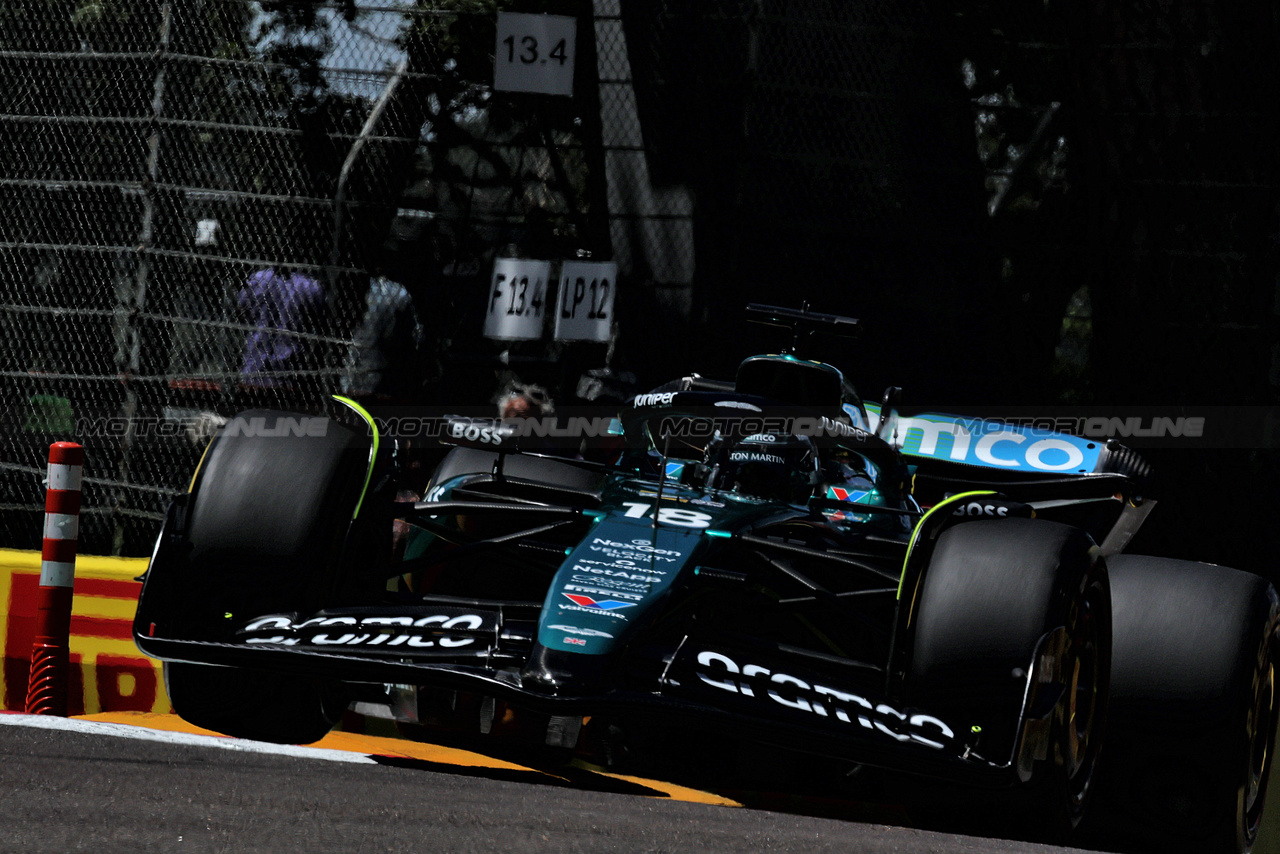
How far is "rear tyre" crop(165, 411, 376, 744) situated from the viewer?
4.51m

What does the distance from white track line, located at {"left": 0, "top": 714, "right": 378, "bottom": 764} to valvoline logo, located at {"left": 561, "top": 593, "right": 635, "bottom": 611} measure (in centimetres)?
79

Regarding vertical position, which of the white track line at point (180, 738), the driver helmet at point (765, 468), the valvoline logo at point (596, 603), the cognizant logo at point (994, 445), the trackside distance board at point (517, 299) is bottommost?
the white track line at point (180, 738)

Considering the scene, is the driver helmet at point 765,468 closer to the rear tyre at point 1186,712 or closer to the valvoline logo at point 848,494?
the valvoline logo at point 848,494

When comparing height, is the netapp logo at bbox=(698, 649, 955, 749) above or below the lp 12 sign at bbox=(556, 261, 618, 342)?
below

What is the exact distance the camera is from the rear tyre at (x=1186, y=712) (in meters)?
4.70

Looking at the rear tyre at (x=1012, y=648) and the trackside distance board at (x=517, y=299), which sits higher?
the trackside distance board at (x=517, y=299)

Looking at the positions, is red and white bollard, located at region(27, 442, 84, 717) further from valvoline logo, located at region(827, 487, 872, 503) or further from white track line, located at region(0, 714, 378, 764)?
valvoline logo, located at region(827, 487, 872, 503)

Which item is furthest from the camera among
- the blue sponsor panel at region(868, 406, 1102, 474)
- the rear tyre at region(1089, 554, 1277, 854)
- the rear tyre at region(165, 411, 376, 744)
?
the blue sponsor panel at region(868, 406, 1102, 474)

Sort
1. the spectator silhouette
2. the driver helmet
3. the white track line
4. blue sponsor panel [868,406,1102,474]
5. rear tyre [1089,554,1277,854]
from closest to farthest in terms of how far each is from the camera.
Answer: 1. the white track line
2. rear tyre [1089,554,1277,854]
3. the driver helmet
4. blue sponsor panel [868,406,1102,474]
5. the spectator silhouette

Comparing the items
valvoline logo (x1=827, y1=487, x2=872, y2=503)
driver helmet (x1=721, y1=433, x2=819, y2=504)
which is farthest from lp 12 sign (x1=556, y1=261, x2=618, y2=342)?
driver helmet (x1=721, y1=433, x2=819, y2=504)

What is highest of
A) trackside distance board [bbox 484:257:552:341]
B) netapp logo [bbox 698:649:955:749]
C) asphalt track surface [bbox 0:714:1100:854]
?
trackside distance board [bbox 484:257:552:341]

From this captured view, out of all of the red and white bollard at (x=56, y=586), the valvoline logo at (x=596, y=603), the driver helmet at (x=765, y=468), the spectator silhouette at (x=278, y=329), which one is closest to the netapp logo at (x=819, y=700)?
the valvoline logo at (x=596, y=603)

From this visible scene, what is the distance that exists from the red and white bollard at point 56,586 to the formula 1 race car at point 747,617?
1048 millimetres

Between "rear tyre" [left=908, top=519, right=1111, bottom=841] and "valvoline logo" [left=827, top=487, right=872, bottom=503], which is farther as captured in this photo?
"valvoline logo" [left=827, top=487, right=872, bottom=503]
